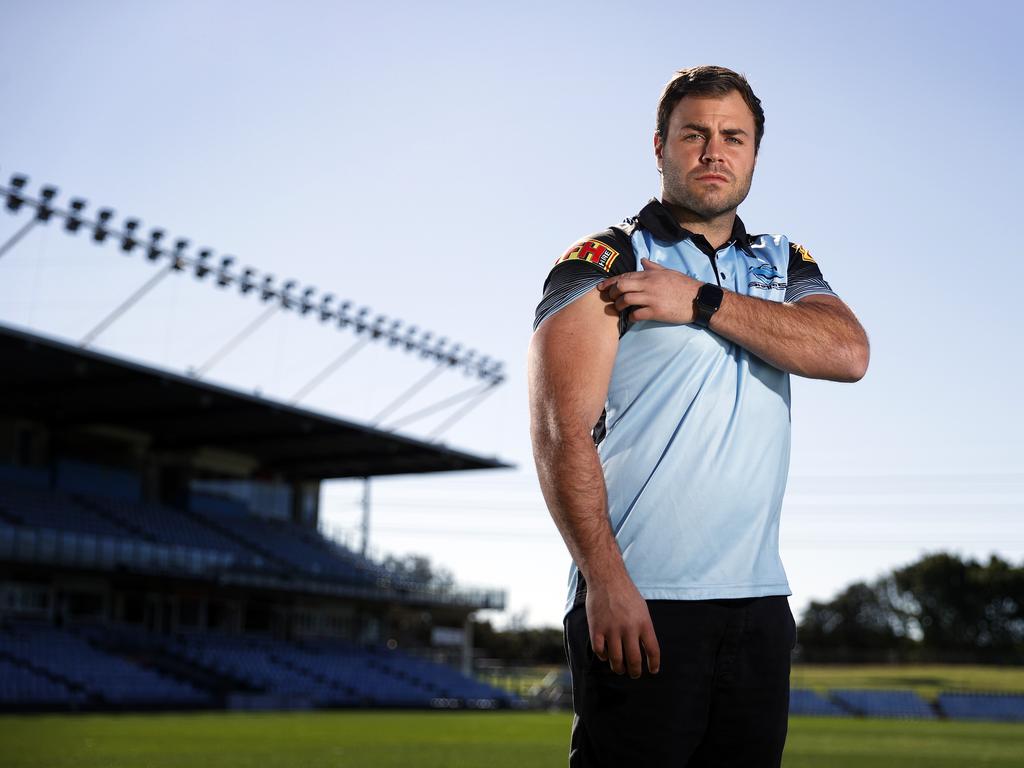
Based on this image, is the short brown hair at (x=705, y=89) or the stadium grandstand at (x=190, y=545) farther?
the stadium grandstand at (x=190, y=545)

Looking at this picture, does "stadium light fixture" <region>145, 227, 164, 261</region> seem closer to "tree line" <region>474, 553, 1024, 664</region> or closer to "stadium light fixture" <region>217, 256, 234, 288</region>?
"stadium light fixture" <region>217, 256, 234, 288</region>

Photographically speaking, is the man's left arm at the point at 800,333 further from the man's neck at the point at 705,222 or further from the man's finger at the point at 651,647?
the man's finger at the point at 651,647

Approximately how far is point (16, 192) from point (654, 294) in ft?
84.2

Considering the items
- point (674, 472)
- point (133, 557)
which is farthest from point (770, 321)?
point (133, 557)

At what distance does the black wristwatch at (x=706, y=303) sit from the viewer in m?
2.44

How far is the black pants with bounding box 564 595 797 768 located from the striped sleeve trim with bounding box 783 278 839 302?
2.41 ft

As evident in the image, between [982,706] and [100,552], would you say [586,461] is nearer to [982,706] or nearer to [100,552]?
[100,552]

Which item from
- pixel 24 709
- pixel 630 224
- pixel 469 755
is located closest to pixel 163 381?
pixel 24 709

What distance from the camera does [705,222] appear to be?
105 inches

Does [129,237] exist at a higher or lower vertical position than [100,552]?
higher

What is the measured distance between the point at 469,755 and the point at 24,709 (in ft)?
42.6

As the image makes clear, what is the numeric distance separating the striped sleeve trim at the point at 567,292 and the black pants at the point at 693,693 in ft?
2.04

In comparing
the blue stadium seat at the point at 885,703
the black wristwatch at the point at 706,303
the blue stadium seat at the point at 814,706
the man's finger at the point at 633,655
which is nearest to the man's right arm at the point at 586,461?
the man's finger at the point at 633,655

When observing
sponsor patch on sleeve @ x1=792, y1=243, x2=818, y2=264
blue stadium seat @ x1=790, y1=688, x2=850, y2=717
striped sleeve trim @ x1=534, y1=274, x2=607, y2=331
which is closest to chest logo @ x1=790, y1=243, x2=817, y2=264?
sponsor patch on sleeve @ x1=792, y1=243, x2=818, y2=264
